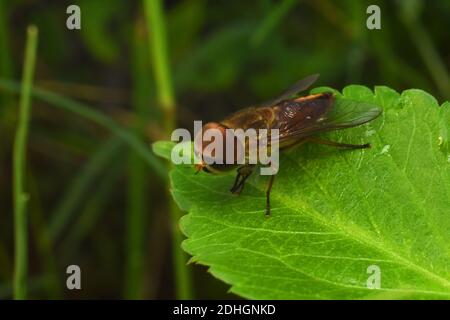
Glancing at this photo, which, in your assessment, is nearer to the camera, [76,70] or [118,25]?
[118,25]

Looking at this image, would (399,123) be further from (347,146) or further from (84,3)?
(84,3)

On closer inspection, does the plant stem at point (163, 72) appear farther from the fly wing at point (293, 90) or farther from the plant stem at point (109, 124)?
the fly wing at point (293, 90)

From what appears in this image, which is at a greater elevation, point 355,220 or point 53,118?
point 53,118

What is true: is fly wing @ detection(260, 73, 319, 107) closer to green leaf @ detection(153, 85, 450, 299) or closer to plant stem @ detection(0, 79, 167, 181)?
green leaf @ detection(153, 85, 450, 299)

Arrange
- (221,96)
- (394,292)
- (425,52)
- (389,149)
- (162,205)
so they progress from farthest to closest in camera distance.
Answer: (221,96) → (162,205) → (425,52) → (389,149) → (394,292)

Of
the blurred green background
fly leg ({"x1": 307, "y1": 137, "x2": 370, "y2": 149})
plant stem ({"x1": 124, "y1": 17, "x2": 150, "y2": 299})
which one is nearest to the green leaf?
fly leg ({"x1": 307, "y1": 137, "x2": 370, "y2": 149})
